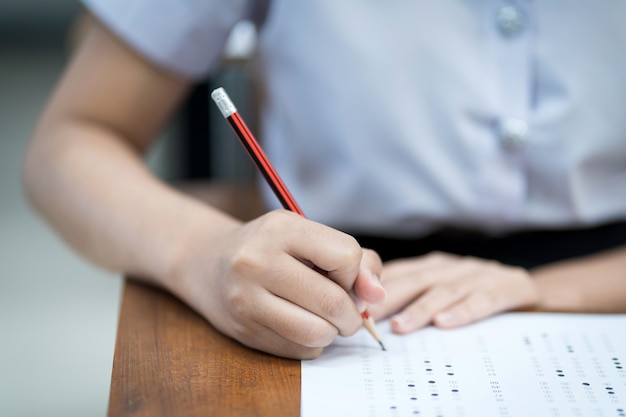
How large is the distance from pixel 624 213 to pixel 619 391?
32 centimetres

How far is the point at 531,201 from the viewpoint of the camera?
0.69m

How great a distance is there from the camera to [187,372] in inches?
17.2

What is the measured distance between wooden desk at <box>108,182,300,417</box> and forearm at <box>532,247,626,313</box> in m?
0.24

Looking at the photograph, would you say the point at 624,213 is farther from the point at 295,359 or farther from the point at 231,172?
the point at 231,172

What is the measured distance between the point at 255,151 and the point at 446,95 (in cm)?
25

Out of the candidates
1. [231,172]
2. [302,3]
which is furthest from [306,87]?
[231,172]

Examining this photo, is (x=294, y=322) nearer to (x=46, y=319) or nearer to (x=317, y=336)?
(x=317, y=336)

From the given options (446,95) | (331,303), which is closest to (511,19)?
(446,95)

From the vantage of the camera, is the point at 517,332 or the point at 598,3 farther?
the point at 598,3

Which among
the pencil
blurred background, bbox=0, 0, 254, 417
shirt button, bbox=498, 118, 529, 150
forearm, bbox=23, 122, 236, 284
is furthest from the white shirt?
blurred background, bbox=0, 0, 254, 417

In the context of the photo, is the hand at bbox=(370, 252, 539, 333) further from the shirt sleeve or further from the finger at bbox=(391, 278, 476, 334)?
the shirt sleeve

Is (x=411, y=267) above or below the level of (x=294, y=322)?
below

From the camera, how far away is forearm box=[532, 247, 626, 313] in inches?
22.6

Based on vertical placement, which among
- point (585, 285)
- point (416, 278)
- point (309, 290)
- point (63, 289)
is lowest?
point (63, 289)
